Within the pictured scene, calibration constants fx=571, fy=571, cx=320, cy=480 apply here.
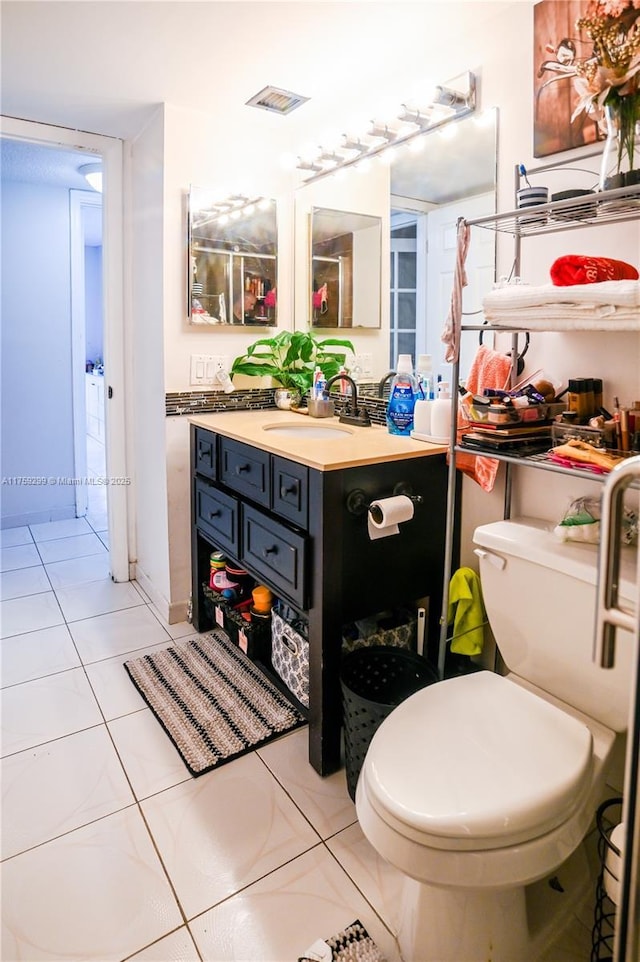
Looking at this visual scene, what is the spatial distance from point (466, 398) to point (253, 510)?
0.76 m

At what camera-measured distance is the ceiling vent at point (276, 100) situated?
6.97 ft

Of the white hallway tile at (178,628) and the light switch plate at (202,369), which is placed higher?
the light switch plate at (202,369)

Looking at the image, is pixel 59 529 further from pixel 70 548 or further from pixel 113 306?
pixel 113 306

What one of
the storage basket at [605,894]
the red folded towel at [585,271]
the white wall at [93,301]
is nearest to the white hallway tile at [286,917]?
the storage basket at [605,894]

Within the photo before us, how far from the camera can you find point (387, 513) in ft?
4.97

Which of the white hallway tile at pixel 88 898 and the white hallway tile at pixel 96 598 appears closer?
the white hallway tile at pixel 88 898

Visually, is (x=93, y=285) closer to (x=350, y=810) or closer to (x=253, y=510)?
(x=253, y=510)

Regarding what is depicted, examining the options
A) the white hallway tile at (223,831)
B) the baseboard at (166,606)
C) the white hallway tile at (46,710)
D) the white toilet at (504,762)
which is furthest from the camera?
the baseboard at (166,606)

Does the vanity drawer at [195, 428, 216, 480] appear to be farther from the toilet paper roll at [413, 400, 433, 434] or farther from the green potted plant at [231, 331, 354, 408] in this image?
the toilet paper roll at [413, 400, 433, 434]

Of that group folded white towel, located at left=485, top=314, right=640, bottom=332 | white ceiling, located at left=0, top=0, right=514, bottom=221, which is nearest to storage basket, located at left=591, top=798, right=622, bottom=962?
folded white towel, located at left=485, top=314, right=640, bottom=332

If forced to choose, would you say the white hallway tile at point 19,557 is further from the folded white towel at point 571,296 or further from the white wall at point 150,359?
the folded white towel at point 571,296

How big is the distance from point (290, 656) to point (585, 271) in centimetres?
139

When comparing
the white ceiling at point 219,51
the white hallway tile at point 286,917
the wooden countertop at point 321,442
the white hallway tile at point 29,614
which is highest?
the white ceiling at point 219,51

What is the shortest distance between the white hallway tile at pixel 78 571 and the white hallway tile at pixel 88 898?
1.68 metres
